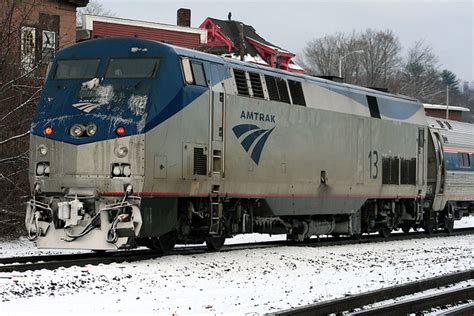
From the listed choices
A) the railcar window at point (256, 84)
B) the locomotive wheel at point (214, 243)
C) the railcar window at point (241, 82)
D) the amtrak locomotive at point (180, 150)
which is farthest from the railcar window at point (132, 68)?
the locomotive wheel at point (214, 243)

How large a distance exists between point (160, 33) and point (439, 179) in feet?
68.3

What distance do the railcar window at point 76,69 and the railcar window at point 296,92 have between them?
5091 mm

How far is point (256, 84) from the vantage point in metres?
17.1

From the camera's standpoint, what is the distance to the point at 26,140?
20.5m

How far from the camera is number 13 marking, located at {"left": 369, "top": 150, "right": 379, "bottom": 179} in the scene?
2144 cm

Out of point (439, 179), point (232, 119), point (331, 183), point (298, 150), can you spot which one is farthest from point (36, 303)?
point (439, 179)

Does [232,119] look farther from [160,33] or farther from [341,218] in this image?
A: [160,33]

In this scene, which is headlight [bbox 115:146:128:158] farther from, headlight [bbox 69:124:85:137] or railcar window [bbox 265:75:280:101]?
railcar window [bbox 265:75:280:101]

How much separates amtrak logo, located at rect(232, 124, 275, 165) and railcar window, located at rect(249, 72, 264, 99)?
73 cm

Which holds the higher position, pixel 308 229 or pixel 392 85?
pixel 392 85

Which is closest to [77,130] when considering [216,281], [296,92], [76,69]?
[76,69]

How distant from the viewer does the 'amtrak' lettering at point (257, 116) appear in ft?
54.1

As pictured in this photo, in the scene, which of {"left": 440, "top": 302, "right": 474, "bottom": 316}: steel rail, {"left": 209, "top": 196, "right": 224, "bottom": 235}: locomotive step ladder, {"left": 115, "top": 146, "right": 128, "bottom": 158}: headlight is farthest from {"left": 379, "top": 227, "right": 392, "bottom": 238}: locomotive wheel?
{"left": 440, "top": 302, "right": 474, "bottom": 316}: steel rail

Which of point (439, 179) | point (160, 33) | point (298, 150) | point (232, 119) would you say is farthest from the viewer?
point (160, 33)
